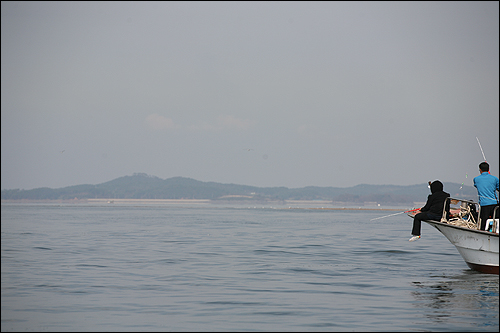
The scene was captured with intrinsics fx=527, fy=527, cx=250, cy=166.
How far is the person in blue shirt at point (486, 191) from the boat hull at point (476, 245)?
0.43 metres

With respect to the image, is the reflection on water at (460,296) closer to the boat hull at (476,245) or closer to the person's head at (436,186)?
the boat hull at (476,245)

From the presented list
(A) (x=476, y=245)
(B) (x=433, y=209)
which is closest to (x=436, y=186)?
(B) (x=433, y=209)

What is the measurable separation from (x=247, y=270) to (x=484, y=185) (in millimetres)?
7716

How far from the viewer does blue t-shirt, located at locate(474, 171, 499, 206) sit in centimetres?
1511

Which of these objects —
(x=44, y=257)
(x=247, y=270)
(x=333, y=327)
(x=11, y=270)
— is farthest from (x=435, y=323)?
(x=44, y=257)

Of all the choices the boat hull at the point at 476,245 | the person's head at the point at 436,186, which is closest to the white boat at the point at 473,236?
the boat hull at the point at 476,245

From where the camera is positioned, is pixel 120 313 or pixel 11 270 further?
pixel 11 270

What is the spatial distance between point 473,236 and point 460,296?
3844mm

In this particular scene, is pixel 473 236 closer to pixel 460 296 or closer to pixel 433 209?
pixel 433 209

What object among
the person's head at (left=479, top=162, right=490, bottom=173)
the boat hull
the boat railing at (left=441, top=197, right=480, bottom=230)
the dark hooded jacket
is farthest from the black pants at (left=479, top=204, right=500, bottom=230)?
the dark hooded jacket

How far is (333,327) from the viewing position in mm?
9516

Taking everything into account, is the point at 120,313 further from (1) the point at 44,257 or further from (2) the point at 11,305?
(1) the point at 44,257

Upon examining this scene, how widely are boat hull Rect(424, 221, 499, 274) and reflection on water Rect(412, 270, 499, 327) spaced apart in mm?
304

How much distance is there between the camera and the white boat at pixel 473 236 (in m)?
15.2
